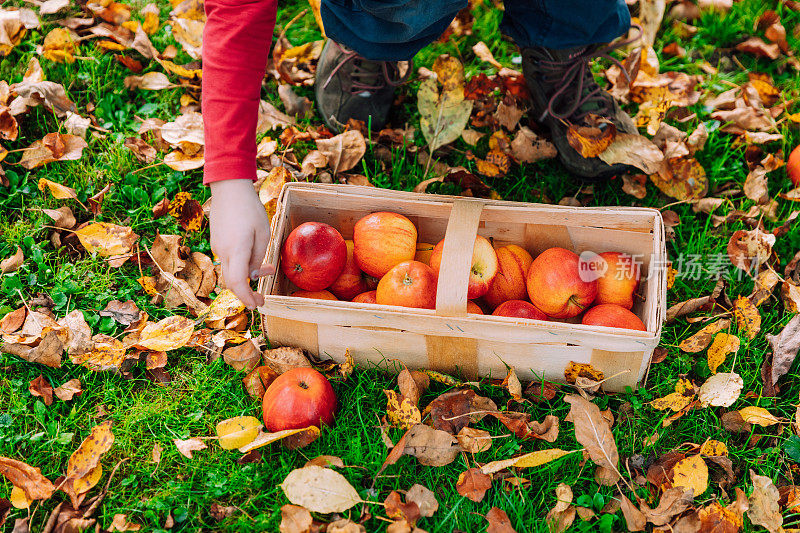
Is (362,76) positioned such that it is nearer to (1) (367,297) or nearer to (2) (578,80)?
(2) (578,80)

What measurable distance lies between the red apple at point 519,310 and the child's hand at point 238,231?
0.66 metres

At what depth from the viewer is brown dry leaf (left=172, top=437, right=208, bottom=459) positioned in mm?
1565

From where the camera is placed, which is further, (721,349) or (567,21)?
(567,21)

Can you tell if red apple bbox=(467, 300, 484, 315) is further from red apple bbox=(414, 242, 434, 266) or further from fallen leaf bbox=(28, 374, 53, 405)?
fallen leaf bbox=(28, 374, 53, 405)

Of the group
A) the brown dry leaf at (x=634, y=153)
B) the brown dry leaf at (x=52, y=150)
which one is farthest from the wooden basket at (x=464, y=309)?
the brown dry leaf at (x=52, y=150)

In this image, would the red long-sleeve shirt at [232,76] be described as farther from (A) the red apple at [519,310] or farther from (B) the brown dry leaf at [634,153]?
(B) the brown dry leaf at [634,153]

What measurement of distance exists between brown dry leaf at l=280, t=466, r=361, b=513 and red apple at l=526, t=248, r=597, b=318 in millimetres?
712

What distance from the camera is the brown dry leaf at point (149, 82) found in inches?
94.3

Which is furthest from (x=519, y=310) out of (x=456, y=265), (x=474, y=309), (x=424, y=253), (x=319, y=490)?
(x=319, y=490)

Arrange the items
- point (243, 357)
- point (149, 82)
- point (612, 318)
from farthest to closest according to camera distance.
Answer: point (149, 82) < point (243, 357) < point (612, 318)

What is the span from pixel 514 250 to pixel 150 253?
1.15m

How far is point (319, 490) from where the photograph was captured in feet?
4.79

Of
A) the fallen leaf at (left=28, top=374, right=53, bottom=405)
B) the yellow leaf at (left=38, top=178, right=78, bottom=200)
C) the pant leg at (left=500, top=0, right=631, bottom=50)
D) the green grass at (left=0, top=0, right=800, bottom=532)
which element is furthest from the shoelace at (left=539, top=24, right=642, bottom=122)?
the fallen leaf at (left=28, top=374, right=53, bottom=405)

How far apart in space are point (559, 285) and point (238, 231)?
0.84 m
